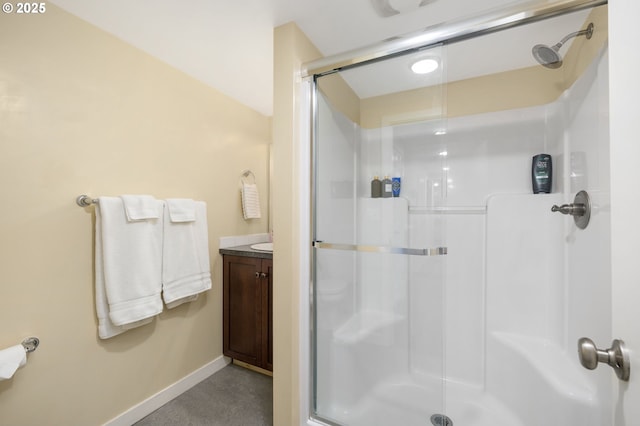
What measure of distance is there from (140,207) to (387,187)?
4.70 feet

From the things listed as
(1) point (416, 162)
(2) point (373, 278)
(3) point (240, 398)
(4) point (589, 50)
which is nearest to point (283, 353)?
(2) point (373, 278)

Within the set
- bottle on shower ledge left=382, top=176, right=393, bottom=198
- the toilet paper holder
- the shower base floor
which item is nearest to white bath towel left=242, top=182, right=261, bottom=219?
bottle on shower ledge left=382, top=176, right=393, bottom=198

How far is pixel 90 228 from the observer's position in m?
1.44

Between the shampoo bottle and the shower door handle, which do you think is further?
the shampoo bottle

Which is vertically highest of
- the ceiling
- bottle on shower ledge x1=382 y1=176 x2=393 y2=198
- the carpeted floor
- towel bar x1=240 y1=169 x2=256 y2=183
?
the ceiling

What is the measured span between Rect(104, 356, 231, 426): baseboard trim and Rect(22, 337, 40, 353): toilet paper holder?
605 millimetres

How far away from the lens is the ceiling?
4.20 feet

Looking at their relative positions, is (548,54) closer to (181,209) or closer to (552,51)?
(552,51)

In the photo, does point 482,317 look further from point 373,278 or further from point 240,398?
point 240,398

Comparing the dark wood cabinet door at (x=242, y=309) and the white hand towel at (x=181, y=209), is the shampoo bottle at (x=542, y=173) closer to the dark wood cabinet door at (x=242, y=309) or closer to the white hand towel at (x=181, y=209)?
the dark wood cabinet door at (x=242, y=309)

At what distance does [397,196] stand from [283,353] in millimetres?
1029

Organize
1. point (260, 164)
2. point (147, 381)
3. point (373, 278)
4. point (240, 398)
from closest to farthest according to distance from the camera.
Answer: point (373, 278)
point (147, 381)
point (240, 398)
point (260, 164)

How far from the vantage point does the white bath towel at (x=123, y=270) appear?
4.65 ft

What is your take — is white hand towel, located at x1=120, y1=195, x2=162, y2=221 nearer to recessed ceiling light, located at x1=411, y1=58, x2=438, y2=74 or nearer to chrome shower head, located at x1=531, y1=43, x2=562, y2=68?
recessed ceiling light, located at x1=411, y1=58, x2=438, y2=74
